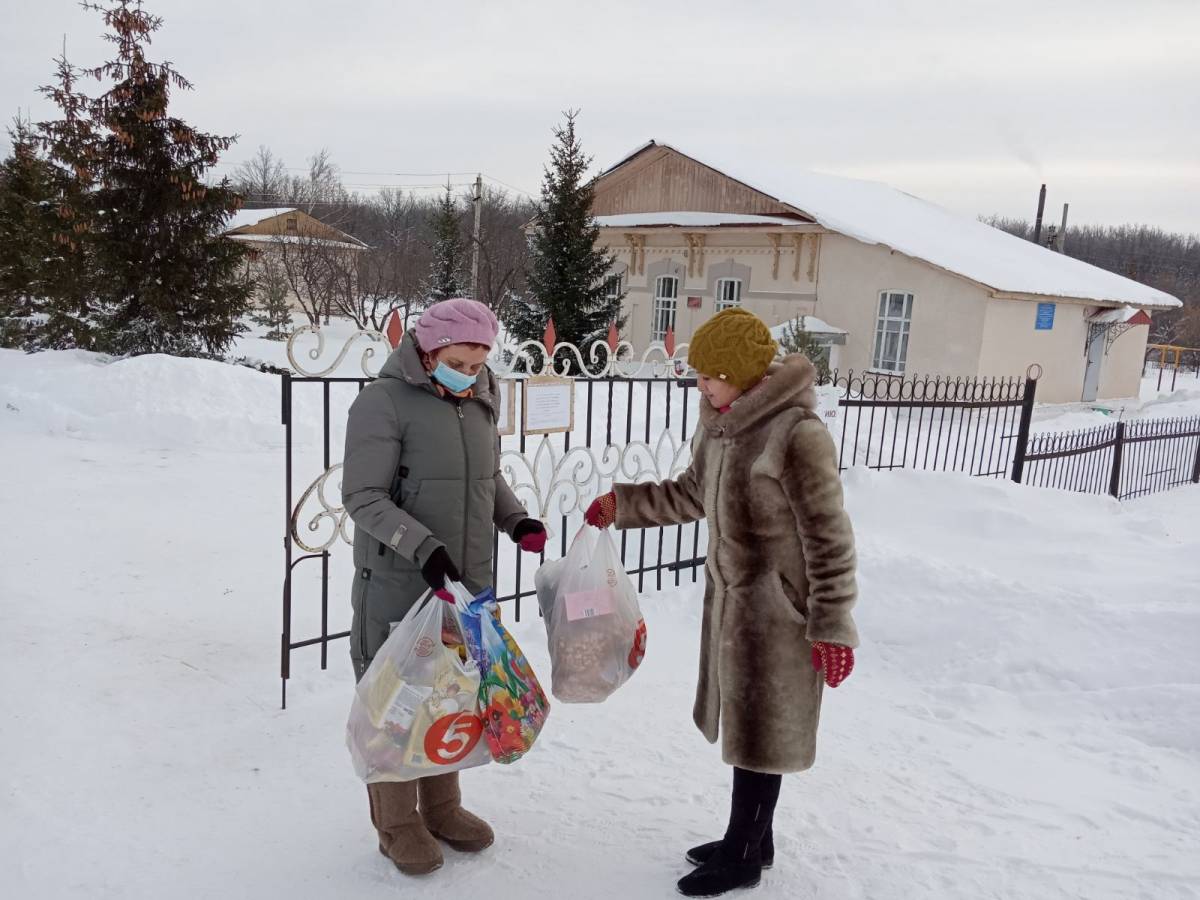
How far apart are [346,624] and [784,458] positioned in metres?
2.82

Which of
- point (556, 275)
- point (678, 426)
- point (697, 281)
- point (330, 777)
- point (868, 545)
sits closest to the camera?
point (330, 777)

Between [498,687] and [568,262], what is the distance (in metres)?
14.3

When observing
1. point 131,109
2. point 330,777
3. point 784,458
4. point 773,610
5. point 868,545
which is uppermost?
point 131,109

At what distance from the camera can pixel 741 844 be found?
98.2 inches

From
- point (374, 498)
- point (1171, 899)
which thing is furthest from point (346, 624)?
point (1171, 899)

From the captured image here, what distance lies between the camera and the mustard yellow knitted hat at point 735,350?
238cm

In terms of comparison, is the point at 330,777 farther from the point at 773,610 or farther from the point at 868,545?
the point at 868,545

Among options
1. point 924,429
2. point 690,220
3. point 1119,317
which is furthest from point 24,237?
point 1119,317

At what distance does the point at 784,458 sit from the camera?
7.55 feet

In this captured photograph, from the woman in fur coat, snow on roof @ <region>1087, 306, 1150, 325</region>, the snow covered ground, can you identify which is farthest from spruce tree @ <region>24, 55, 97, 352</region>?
snow on roof @ <region>1087, 306, 1150, 325</region>

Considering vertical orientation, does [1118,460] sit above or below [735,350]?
below

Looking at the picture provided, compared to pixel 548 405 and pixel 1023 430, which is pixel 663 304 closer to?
pixel 1023 430

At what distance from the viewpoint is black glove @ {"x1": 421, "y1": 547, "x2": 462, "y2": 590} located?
2.24 m

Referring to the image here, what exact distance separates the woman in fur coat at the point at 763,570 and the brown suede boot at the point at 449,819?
25.4 inches
